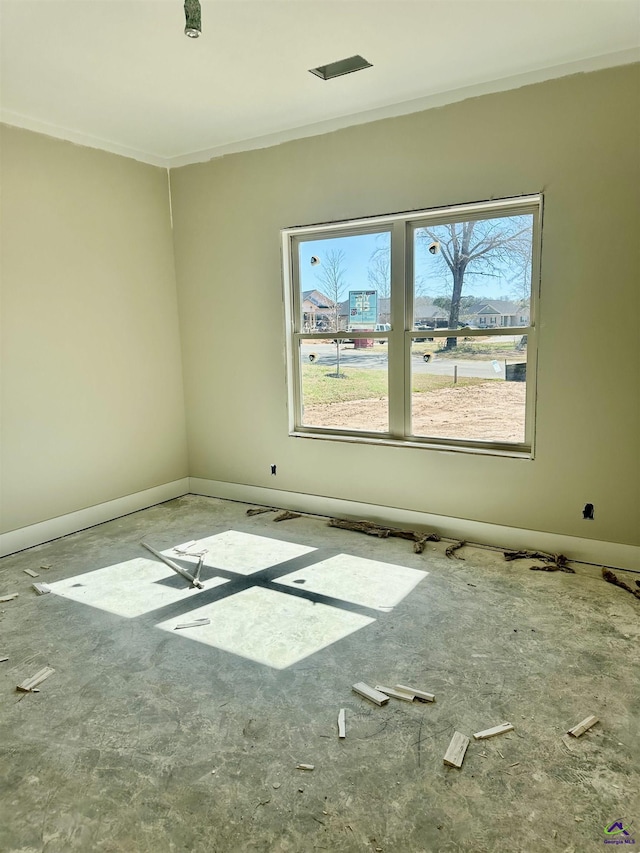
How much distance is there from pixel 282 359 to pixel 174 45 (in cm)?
230

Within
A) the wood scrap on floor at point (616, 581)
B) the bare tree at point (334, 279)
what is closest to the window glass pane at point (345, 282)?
the bare tree at point (334, 279)

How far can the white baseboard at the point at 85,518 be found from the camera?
394 cm

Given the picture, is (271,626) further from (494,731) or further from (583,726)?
(583,726)

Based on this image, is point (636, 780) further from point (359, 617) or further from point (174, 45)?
point (174, 45)

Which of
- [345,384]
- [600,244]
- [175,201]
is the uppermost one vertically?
[175,201]

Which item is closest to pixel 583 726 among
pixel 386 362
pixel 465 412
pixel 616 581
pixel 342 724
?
pixel 342 724

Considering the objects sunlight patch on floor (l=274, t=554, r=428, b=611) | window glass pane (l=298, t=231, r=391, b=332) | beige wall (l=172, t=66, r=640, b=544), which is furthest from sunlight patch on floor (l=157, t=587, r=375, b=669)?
window glass pane (l=298, t=231, r=391, b=332)

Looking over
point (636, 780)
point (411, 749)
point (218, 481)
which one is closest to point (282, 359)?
point (218, 481)

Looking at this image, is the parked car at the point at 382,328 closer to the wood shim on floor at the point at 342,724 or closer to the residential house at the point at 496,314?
the residential house at the point at 496,314

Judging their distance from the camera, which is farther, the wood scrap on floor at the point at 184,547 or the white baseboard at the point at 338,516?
the wood scrap on floor at the point at 184,547

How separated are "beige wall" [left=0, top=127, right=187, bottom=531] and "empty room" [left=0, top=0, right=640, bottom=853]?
3cm

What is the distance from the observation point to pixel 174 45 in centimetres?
288

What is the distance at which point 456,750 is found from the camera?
1.99 meters

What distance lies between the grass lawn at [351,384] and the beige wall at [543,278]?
26 cm
